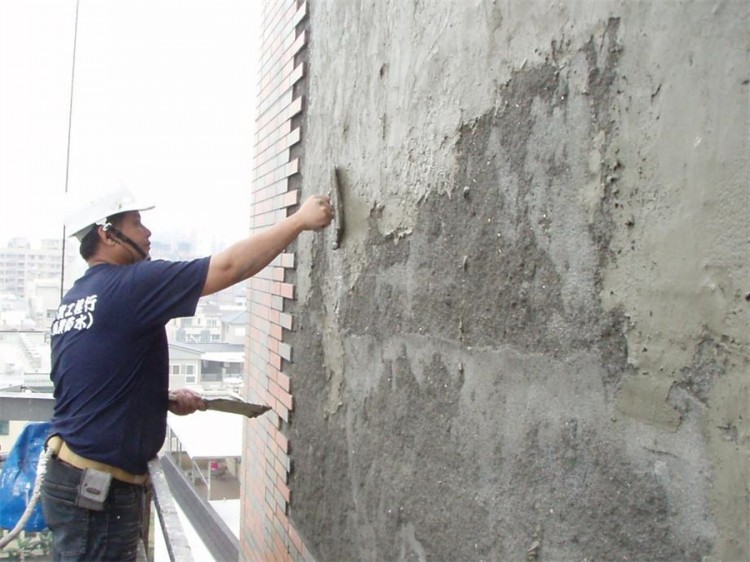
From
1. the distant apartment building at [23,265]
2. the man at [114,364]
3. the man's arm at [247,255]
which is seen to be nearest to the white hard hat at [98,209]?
the man at [114,364]

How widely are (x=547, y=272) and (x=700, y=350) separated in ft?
1.53

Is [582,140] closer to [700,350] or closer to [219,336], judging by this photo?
[700,350]

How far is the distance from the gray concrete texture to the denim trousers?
948 millimetres

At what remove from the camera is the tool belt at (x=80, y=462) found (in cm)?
290

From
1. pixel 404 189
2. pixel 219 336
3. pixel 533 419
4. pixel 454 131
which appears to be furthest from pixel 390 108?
pixel 219 336

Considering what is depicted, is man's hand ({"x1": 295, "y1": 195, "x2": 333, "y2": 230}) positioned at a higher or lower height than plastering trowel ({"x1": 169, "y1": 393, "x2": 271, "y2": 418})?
higher

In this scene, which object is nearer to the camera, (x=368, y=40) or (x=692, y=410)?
(x=692, y=410)

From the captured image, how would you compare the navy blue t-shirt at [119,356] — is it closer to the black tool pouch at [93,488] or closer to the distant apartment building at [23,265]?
the black tool pouch at [93,488]

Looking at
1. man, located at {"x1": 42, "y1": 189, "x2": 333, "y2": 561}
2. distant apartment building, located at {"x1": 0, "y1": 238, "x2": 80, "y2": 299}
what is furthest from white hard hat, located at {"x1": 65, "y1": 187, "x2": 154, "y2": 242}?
distant apartment building, located at {"x1": 0, "y1": 238, "x2": 80, "y2": 299}

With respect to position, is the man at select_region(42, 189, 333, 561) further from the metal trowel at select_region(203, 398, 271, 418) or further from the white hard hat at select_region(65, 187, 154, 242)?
the metal trowel at select_region(203, 398, 271, 418)

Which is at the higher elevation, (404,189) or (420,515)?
(404,189)

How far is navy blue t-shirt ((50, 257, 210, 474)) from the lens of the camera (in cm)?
268

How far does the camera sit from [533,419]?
1.67 m

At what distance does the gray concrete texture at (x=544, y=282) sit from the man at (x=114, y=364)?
24.7 inches
